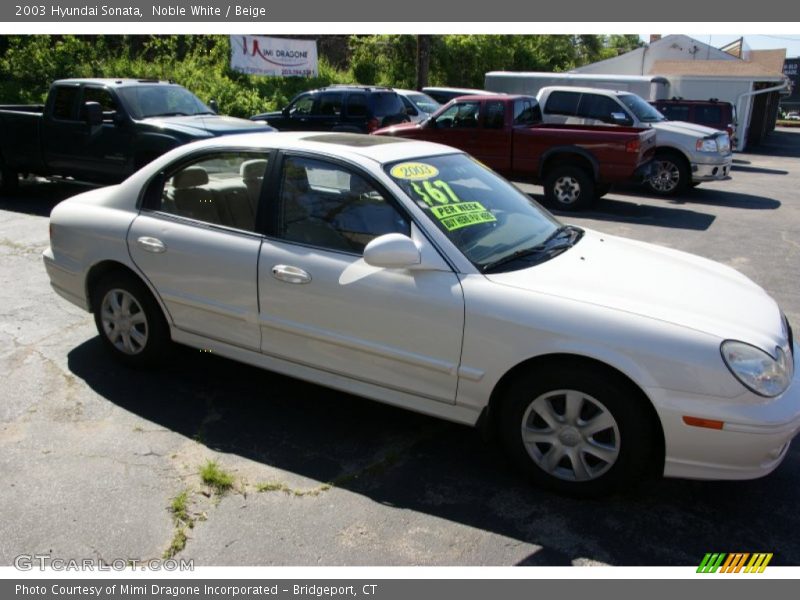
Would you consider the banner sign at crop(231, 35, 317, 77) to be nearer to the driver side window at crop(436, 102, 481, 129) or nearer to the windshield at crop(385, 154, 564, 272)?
the driver side window at crop(436, 102, 481, 129)

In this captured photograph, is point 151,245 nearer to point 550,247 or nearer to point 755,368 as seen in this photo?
point 550,247

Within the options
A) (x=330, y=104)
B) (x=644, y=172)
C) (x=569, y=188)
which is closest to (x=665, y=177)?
(x=644, y=172)

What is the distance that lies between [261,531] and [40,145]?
950 centimetres

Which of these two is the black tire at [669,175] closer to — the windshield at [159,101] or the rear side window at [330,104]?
the rear side window at [330,104]

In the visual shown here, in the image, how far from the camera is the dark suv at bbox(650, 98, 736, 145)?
1742 centimetres

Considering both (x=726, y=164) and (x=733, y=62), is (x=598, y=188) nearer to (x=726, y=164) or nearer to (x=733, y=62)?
(x=726, y=164)

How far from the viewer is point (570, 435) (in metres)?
3.27

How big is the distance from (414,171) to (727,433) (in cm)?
203

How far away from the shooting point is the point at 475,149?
12039mm

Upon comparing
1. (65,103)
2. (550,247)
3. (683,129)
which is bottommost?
(550,247)

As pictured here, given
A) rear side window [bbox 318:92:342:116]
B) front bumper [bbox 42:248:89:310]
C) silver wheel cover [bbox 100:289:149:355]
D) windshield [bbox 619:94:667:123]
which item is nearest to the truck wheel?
rear side window [bbox 318:92:342:116]

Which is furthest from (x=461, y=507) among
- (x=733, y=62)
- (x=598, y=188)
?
(x=733, y=62)

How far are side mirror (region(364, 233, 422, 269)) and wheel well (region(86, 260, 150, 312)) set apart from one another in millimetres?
1742

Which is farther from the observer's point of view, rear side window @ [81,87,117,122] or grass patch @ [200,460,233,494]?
rear side window @ [81,87,117,122]
